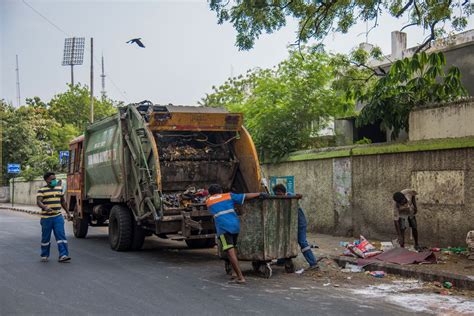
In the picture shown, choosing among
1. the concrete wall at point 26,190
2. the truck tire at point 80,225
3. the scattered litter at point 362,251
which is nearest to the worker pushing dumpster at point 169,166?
the scattered litter at point 362,251

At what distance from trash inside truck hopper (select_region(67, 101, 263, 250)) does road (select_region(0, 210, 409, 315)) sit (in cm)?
72

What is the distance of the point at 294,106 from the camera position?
14.1 meters

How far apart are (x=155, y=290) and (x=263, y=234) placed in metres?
1.77

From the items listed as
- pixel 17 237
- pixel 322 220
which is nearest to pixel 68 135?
pixel 17 237

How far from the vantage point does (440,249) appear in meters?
9.30

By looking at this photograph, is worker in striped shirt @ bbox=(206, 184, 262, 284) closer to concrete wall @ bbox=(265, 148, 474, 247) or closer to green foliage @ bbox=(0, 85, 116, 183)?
concrete wall @ bbox=(265, 148, 474, 247)

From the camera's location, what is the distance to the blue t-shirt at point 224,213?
7156mm

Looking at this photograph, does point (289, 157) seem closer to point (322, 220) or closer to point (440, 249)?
point (322, 220)

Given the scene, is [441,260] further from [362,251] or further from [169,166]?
[169,166]

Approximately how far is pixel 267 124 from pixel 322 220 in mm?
3077

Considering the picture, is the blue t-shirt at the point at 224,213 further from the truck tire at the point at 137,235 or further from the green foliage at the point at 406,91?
the green foliage at the point at 406,91

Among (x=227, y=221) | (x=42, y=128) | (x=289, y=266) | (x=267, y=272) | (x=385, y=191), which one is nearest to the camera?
(x=227, y=221)

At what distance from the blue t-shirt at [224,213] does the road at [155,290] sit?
729 millimetres

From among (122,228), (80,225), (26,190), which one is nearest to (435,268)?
(122,228)
